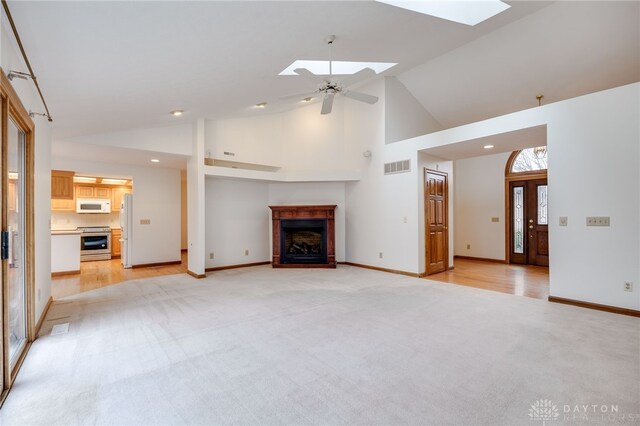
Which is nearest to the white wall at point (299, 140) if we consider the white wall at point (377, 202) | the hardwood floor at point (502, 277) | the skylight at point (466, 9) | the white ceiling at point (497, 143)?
the white wall at point (377, 202)

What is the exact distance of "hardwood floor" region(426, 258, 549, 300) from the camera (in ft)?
15.7

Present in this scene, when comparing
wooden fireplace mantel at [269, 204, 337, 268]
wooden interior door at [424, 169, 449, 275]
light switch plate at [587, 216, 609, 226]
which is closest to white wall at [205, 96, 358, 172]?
wooden fireplace mantel at [269, 204, 337, 268]

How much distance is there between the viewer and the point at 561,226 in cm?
401

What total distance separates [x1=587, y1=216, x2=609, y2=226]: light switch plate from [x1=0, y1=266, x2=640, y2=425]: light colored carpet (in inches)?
41.9

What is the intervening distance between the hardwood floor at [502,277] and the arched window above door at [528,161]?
2.24 metres

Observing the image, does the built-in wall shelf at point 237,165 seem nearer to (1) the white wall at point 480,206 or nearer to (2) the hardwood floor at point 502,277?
(2) the hardwood floor at point 502,277

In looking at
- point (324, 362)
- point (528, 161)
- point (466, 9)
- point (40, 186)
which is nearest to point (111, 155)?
point (40, 186)

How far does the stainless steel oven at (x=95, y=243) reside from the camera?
789 cm

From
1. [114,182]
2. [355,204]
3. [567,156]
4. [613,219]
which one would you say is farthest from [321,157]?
[114,182]

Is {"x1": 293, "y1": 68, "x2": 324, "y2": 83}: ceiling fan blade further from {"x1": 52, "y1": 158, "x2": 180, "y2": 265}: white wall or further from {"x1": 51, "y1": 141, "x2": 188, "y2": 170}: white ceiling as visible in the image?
{"x1": 52, "y1": 158, "x2": 180, "y2": 265}: white wall

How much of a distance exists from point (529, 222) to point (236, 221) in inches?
269

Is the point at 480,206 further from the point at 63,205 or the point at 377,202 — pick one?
the point at 63,205

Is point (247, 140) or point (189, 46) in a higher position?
point (247, 140)

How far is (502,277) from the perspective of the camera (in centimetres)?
575
